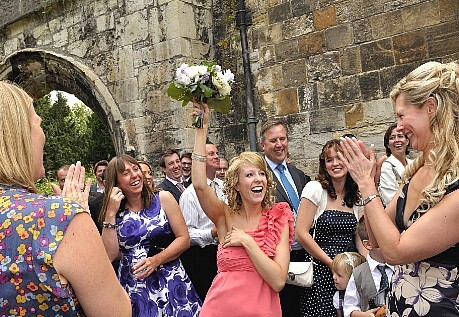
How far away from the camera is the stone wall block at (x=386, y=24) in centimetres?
619

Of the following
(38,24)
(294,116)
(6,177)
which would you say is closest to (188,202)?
(294,116)

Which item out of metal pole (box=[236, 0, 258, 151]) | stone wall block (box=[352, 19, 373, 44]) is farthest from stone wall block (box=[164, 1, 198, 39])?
stone wall block (box=[352, 19, 373, 44])

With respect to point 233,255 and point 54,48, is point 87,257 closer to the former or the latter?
point 233,255

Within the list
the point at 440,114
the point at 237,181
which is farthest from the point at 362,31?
the point at 440,114

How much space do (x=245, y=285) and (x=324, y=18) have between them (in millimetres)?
4268

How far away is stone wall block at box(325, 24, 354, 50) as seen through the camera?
6551 millimetres

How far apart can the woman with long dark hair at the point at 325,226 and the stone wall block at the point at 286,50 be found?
9.45ft

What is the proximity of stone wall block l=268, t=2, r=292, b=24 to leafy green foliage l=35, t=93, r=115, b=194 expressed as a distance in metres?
18.0

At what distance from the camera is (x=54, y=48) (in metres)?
9.06

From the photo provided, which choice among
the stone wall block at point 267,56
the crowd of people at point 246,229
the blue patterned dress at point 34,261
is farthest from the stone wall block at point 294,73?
the blue patterned dress at point 34,261

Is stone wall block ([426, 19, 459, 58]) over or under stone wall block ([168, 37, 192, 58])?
under

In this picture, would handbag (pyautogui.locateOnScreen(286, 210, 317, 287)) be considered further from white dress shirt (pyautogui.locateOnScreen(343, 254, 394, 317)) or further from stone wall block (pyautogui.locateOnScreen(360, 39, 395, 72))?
stone wall block (pyautogui.locateOnScreen(360, 39, 395, 72))

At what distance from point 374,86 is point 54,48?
5386 mm

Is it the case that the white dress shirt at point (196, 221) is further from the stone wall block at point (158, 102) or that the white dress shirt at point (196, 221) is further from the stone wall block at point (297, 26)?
the stone wall block at point (297, 26)
